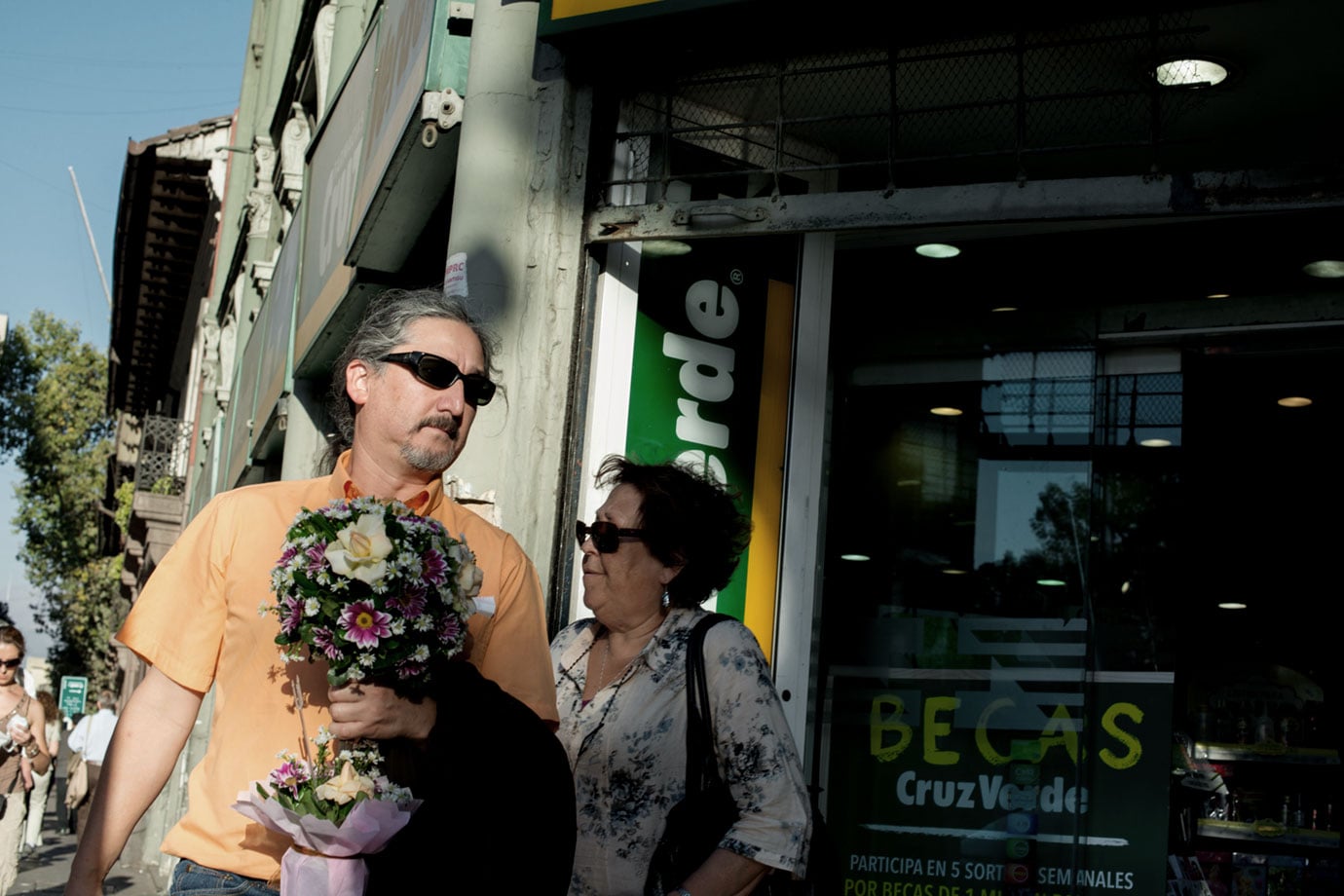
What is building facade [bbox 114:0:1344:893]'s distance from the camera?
18.0 feet

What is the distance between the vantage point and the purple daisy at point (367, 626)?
2.45 metres

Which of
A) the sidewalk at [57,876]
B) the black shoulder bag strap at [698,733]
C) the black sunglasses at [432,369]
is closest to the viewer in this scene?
the black sunglasses at [432,369]

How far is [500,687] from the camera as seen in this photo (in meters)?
2.82

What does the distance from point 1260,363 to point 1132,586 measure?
4.11ft

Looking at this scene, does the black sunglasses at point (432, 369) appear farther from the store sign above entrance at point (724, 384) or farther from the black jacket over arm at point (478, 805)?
the store sign above entrance at point (724, 384)

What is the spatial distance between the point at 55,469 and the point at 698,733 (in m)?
54.7

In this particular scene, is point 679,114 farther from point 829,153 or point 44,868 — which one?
point 44,868

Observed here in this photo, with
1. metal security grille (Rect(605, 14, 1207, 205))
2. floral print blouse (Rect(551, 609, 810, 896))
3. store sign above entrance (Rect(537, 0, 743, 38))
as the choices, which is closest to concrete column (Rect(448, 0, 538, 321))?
store sign above entrance (Rect(537, 0, 743, 38))

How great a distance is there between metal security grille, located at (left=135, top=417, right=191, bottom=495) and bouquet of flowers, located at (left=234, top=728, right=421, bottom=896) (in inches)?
1043

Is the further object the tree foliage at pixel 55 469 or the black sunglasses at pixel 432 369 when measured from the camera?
the tree foliage at pixel 55 469

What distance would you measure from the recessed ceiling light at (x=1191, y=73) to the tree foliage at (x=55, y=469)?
5073 cm

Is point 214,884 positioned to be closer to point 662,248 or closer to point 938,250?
point 662,248

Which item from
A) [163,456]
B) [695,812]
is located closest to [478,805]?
[695,812]

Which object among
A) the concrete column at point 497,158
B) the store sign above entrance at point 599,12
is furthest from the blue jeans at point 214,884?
the store sign above entrance at point 599,12
